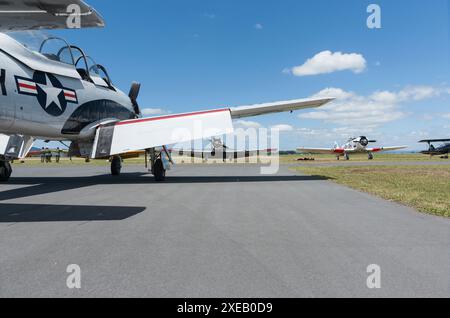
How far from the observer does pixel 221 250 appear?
4.10 m

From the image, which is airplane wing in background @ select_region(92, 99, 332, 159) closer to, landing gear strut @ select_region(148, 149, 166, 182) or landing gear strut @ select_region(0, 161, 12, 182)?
landing gear strut @ select_region(148, 149, 166, 182)

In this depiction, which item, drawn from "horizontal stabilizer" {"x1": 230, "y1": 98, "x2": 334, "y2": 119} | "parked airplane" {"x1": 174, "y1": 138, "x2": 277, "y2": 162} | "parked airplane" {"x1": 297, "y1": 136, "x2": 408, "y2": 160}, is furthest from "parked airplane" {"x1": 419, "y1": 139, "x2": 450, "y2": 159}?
"horizontal stabilizer" {"x1": 230, "y1": 98, "x2": 334, "y2": 119}

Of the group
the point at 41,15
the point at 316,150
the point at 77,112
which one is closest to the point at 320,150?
the point at 316,150

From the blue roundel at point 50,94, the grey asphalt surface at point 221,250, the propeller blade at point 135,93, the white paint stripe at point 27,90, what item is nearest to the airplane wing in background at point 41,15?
the grey asphalt surface at point 221,250

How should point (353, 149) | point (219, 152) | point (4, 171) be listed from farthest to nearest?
point (353, 149)
point (219, 152)
point (4, 171)

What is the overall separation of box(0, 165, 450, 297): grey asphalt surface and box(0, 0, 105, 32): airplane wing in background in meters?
2.93

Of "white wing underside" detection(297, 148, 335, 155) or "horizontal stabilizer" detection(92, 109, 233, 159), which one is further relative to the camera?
"white wing underside" detection(297, 148, 335, 155)

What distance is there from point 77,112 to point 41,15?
8.11m

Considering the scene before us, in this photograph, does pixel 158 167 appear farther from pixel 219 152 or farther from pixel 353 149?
pixel 353 149

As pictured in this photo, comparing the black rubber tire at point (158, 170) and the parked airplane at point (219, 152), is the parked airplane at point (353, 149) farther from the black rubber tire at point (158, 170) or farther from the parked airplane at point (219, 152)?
the black rubber tire at point (158, 170)

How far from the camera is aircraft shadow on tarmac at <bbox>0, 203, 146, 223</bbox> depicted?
19.7ft

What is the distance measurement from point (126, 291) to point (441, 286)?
268 cm

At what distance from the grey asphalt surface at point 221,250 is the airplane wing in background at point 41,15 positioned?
2934mm

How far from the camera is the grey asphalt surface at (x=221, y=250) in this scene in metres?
2.95
